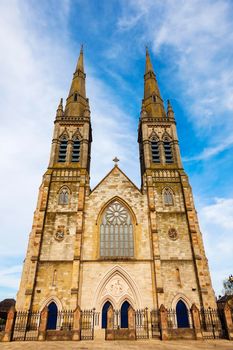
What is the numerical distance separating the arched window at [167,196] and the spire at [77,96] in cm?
1428

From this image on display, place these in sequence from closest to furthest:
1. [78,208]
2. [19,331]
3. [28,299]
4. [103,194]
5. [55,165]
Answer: [19,331] < [28,299] < [78,208] < [103,194] < [55,165]

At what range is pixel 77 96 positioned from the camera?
32.2 metres

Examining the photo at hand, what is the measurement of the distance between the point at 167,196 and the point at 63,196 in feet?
33.2

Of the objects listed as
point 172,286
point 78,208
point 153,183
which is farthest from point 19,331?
point 153,183

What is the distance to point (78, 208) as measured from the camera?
2236cm

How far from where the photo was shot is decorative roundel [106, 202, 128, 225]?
2271cm

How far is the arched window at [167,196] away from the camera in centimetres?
2375

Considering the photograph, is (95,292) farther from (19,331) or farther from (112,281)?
(19,331)

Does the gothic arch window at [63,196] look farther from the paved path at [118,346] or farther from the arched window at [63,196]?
the paved path at [118,346]

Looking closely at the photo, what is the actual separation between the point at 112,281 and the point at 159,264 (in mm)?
4043

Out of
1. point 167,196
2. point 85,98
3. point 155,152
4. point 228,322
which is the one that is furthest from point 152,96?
point 228,322


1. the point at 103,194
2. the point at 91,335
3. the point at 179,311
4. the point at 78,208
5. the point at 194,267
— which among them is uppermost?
the point at 103,194

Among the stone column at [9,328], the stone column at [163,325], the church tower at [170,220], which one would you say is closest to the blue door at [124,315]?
the church tower at [170,220]

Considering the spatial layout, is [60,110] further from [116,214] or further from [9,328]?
[9,328]
